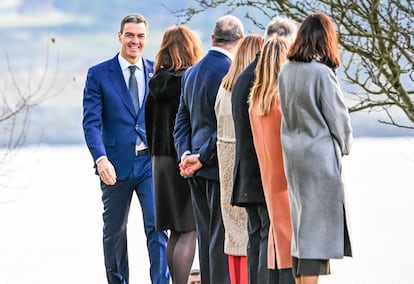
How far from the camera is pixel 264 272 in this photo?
289 inches

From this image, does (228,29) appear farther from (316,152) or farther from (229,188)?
(316,152)

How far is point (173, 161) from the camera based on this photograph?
28.2 ft

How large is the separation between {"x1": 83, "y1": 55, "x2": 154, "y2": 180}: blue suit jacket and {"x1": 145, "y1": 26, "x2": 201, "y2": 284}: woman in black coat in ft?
2.56

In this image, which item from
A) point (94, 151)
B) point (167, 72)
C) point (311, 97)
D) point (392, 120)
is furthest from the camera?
point (392, 120)

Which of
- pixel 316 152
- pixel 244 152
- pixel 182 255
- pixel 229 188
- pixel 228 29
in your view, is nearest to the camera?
pixel 316 152

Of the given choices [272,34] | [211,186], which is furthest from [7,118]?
[272,34]

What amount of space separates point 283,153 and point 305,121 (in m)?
0.28

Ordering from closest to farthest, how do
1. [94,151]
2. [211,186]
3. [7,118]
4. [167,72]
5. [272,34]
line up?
[272,34]
[211,186]
[167,72]
[94,151]
[7,118]

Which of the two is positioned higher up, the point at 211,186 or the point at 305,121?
the point at 305,121

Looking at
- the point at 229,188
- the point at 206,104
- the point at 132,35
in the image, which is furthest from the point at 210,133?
the point at 132,35

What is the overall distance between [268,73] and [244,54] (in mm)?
450

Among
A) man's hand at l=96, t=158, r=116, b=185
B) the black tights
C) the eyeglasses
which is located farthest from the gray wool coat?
the eyeglasses

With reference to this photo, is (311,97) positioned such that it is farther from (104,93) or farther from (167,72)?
(104,93)

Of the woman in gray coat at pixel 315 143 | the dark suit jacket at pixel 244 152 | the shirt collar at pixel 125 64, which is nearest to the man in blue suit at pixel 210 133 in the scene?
the dark suit jacket at pixel 244 152
